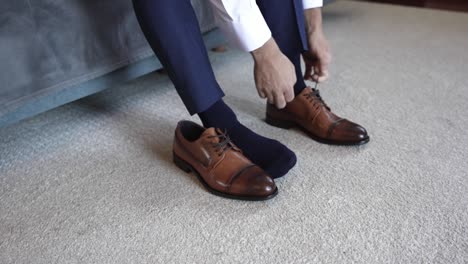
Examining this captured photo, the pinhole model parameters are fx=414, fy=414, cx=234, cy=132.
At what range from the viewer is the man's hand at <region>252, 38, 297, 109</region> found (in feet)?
2.27

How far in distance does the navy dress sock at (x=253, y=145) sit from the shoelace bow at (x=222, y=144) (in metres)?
0.04

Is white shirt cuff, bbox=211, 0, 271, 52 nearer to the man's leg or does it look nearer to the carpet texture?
the man's leg

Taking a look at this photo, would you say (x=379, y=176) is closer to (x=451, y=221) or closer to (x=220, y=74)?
(x=451, y=221)

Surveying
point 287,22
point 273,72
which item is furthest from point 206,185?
point 287,22

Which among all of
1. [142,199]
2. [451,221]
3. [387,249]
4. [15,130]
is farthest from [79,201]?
[451,221]

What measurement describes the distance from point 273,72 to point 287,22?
0.63 feet

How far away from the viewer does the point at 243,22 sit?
678 millimetres

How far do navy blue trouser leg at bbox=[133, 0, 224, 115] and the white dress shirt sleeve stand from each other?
6cm

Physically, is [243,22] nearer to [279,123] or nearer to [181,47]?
[181,47]

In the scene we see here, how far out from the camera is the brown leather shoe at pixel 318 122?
0.86 metres

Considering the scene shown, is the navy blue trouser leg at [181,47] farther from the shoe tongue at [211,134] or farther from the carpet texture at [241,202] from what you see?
the carpet texture at [241,202]

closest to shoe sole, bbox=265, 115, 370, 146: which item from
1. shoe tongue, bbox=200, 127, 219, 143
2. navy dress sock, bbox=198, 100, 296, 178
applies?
navy dress sock, bbox=198, 100, 296, 178

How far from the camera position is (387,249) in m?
0.60

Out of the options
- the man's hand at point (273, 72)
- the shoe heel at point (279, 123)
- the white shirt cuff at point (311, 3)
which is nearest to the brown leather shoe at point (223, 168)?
the man's hand at point (273, 72)
